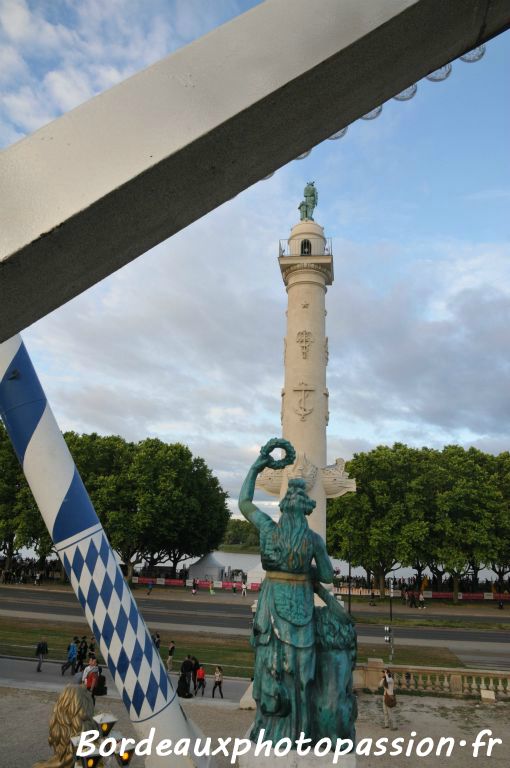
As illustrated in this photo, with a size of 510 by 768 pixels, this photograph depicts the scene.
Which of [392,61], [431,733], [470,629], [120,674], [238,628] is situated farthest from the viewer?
[470,629]

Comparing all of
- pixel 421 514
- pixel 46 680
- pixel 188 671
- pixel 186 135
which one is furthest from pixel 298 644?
pixel 421 514

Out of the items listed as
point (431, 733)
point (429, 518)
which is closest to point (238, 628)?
point (431, 733)

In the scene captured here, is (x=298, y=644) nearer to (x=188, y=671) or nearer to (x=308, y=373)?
(x=188, y=671)

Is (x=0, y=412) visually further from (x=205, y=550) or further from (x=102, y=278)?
(x=205, y=550)

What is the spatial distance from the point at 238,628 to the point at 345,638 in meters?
21.1

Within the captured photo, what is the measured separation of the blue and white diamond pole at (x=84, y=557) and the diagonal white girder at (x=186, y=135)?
20.8 feet

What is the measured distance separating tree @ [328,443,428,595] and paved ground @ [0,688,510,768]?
23.1 metres

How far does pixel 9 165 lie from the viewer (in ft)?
4.93

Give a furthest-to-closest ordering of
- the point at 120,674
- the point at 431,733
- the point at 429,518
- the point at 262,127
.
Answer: the point at 429,518, the point at 431,733, the point at 120,674, the point at 262,127

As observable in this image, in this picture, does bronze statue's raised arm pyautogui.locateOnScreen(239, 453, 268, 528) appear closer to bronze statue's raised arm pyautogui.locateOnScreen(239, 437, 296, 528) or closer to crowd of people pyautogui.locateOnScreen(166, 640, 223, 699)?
bronze statue's raised arm pyautogui.locateOnScreen(239, 437, 296, 528)

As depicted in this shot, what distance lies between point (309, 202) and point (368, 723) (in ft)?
54.6

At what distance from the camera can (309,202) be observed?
20.7 m

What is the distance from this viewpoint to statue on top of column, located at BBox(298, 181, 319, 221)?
20.5 meters

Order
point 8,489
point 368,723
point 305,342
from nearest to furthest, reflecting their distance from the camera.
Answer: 1. point 368,723
2. point 305,342
3. point 8,489
